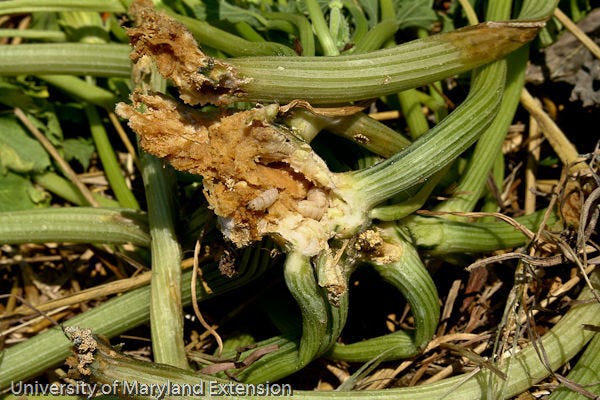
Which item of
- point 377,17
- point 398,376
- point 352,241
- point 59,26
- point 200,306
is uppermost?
point 59,26

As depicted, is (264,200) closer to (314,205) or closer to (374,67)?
(314,205)

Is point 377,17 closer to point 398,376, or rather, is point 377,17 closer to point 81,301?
point 398,376

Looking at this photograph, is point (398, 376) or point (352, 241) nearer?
point (352, 241)

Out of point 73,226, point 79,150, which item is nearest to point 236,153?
point 73,226

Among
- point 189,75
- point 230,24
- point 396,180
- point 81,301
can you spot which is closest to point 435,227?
point 396,180

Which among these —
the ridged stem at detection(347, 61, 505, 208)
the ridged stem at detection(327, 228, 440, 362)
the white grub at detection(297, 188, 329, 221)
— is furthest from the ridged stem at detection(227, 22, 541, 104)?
the ridged stem at detection(327, 228, 440, 362)

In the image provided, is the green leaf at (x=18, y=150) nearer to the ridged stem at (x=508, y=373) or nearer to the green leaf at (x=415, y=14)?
the ridged stem at (x=508, y=373)
